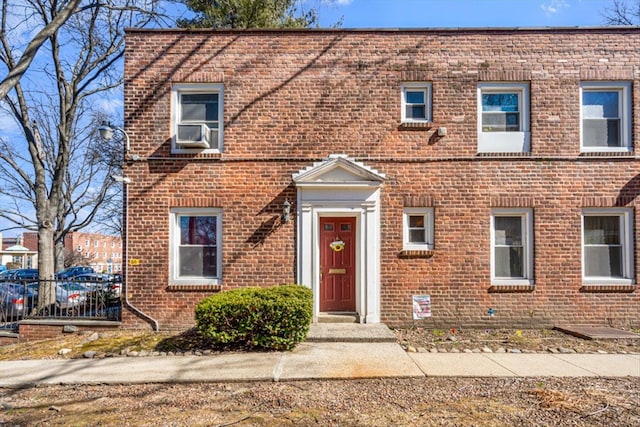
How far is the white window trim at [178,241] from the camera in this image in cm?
849

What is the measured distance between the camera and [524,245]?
852cm

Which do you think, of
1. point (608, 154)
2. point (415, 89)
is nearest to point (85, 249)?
point (415, 89)

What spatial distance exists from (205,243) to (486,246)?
6.42m

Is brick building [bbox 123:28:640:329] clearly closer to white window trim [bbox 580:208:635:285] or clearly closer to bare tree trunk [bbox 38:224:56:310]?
white window trim [bbox 580:208:635:285]

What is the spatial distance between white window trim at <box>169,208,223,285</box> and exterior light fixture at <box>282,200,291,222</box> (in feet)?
4.82

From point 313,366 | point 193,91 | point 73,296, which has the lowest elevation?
point 313,366

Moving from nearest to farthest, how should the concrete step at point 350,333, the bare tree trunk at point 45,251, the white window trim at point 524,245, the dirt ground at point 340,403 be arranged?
1. the dirt ground at point 340,403
2. the concrete step at point 350,333
3. the white window trim at point 524,245
4. the bare tree trunk at point 45,251

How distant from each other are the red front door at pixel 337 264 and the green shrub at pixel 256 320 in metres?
1.90

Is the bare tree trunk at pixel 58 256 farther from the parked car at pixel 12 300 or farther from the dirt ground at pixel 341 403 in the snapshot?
the dirt ground at pixel 341 403

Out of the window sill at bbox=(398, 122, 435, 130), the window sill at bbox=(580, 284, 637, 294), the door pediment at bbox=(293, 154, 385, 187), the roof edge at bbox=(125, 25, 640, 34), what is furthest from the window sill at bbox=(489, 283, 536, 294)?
the roof edge at bbox=(125, 25, 640, 34)

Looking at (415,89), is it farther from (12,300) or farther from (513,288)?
(12,300)

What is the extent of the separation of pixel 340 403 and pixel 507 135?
23.2ft

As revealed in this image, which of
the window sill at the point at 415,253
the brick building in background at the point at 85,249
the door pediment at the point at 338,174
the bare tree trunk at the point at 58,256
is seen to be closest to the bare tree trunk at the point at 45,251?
the door pediment at the point at 338,174

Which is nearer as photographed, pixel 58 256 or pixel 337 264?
pixel 337 264
